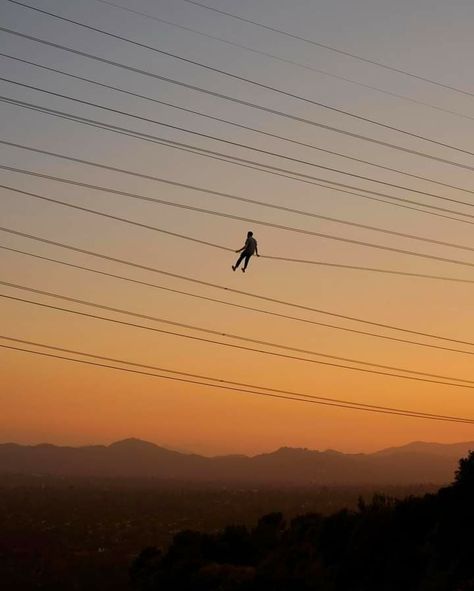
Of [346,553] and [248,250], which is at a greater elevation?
[248,250]

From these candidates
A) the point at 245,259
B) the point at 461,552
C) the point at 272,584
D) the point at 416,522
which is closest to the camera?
the point at 461,552

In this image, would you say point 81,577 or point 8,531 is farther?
point 8,531

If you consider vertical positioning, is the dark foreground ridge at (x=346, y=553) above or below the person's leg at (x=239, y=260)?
below

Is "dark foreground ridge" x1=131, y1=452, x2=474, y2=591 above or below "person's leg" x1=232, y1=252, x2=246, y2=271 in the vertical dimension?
below

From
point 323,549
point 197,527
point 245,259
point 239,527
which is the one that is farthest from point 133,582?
point 197,527

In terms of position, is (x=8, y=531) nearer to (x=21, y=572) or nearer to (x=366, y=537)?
(x=21, y=572)

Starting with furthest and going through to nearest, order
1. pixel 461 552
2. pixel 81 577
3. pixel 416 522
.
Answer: pixel 81 577
pixel 416 522
pixel 461 552

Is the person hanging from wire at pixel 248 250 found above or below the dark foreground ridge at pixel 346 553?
above

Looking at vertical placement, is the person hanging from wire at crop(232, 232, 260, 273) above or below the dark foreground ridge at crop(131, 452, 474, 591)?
above
